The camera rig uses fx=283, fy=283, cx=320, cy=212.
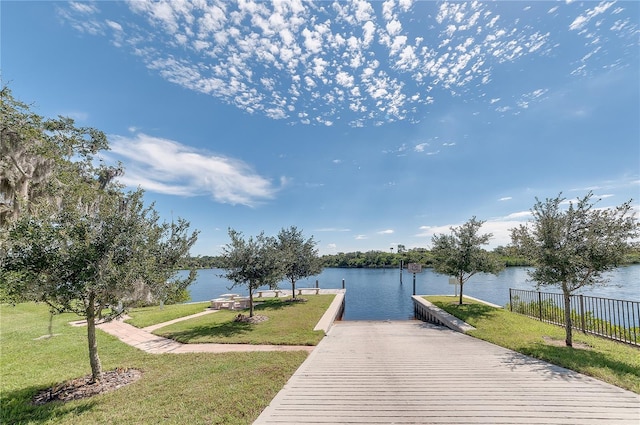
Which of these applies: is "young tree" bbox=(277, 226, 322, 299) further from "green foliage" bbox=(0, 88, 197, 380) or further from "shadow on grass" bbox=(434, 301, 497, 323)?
"green foliage" bbox=(0, 88, 197, 380)

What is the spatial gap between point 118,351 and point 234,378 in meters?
4.81

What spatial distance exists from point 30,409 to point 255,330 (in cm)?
608

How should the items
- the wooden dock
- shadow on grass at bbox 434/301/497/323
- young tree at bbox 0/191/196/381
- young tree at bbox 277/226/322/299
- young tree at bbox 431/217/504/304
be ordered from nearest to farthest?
the wooden dock < young tree at bbox 0/191/196/381 < shadow on grass at bbox 434/301/497/323 < young tree at bbox 431/217/504/304 < young tree at bbox 277/226/322/299

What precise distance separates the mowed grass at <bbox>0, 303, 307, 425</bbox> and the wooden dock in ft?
1.77

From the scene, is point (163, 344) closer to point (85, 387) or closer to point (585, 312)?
point (85, 387)

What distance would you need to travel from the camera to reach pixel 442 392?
4.76 meters

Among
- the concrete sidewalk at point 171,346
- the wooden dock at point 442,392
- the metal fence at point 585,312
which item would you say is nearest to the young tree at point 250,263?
the concrete sidewalk at point 171,346

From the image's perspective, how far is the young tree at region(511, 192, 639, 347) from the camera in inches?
280

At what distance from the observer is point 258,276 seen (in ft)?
41.2

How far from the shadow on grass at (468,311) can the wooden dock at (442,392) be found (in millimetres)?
4497

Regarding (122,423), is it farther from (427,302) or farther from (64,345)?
(427,302)

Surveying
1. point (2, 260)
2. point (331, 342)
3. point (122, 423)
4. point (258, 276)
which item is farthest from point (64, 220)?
point (258, 276)

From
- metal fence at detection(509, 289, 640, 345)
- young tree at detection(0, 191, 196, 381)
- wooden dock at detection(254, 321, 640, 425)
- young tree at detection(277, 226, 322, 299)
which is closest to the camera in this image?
wooden dock at detection(254, 321, 640, 425)

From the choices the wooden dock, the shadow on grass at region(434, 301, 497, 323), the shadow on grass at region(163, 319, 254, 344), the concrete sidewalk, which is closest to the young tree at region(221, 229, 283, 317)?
the shadow on grass at region(163, 319, 254, 344)
